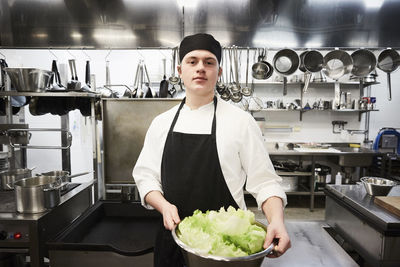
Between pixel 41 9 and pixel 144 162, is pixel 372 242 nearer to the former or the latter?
pixel 144 162

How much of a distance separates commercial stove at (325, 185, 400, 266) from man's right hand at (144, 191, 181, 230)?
3.78ft

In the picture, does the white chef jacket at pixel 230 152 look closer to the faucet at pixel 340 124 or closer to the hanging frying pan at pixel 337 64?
the hanging frying pan at pixel 337 64

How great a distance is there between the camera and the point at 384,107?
4.97m

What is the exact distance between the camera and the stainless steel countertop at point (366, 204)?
4.44 ft

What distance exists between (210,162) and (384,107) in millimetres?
5211

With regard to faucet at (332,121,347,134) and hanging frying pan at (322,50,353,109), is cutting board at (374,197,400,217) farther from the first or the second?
faucet at (332,121,347,134)

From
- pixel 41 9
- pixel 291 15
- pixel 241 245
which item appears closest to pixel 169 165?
pixel 241 245

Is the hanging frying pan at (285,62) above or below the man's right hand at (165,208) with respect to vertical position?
above

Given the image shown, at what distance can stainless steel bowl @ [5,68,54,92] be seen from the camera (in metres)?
2.03

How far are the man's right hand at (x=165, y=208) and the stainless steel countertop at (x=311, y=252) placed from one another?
1.95ft

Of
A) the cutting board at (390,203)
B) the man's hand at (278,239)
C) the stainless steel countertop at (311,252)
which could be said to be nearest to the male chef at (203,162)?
the man's hand at (278,239)

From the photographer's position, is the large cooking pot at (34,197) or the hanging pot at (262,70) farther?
the hanging pot at (262,70)

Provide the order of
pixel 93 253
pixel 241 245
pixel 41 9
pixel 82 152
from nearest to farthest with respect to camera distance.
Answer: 1. pixel 241 245
2. pixel 93 253
3. pixel 41 9
4. pixel 82 152

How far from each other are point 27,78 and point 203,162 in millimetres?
1733
